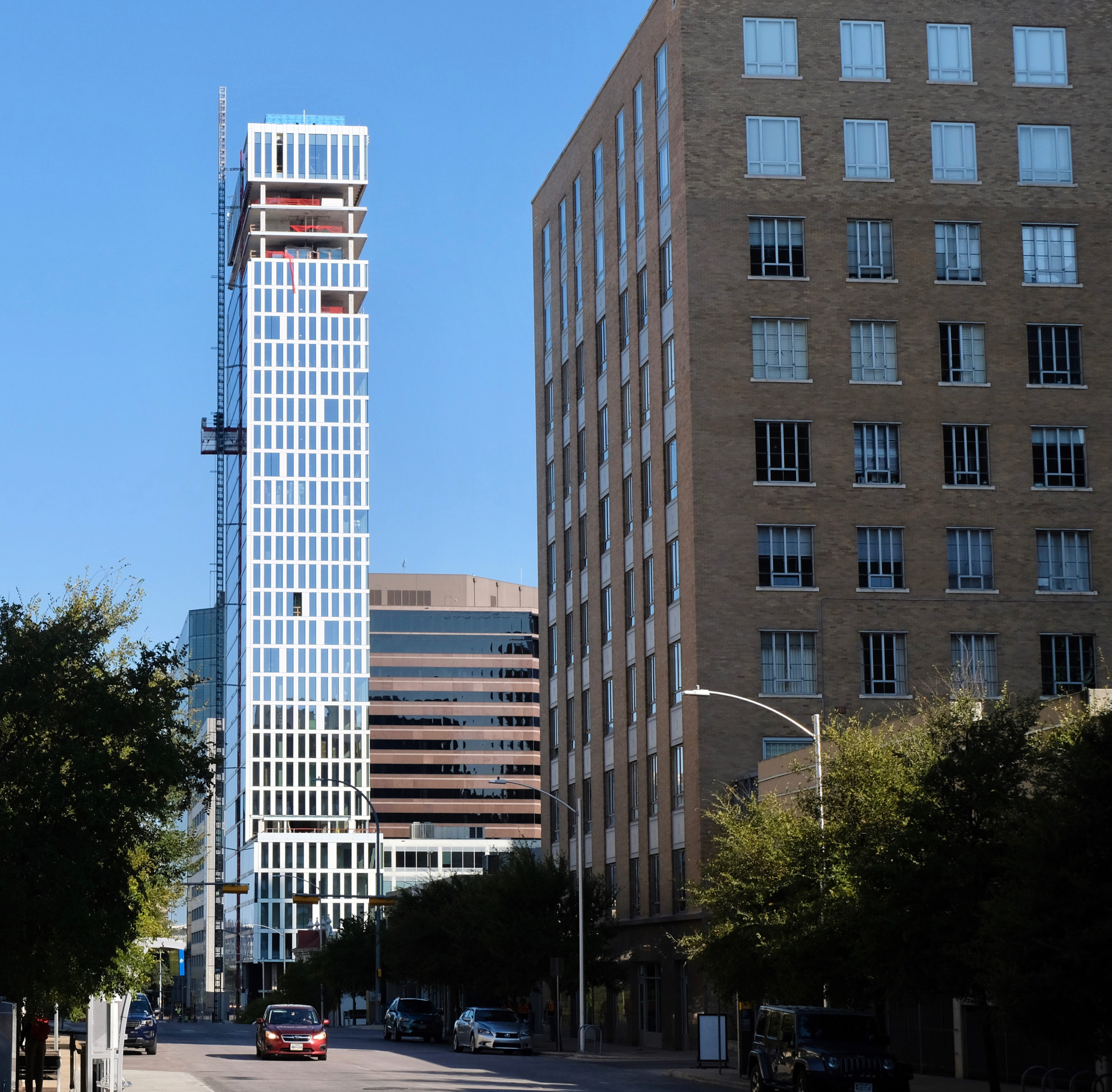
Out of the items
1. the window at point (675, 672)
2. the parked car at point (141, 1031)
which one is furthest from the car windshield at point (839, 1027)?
the window at point (675, 672)

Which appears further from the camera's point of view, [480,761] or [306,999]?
[480,761]

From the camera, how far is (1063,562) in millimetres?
65812

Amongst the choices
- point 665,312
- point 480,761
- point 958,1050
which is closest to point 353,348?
point 480,761

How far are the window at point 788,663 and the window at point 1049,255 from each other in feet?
54.5

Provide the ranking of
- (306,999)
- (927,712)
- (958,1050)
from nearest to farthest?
(927,712) → (958,1050) → (306,999)

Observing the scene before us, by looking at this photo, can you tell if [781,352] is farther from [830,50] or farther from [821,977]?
[821,977]

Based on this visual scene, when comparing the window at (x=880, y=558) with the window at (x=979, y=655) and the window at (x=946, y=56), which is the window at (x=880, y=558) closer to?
the window at (x=979, y=655)

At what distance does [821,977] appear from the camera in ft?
121

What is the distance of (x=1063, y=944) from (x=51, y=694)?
14.6 metres

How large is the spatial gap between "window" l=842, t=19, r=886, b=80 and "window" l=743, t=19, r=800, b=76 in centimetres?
195

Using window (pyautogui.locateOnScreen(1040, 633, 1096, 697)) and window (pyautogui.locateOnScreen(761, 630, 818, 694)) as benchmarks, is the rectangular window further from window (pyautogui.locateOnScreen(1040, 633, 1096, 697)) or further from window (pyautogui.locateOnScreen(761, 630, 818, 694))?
window (pyautogui.locateOnScreen(761, 630, 818, 694))

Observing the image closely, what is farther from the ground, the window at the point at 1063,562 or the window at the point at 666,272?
the window at the point at 666,272

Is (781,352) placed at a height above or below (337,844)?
above

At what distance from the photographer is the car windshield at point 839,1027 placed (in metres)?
30.9
